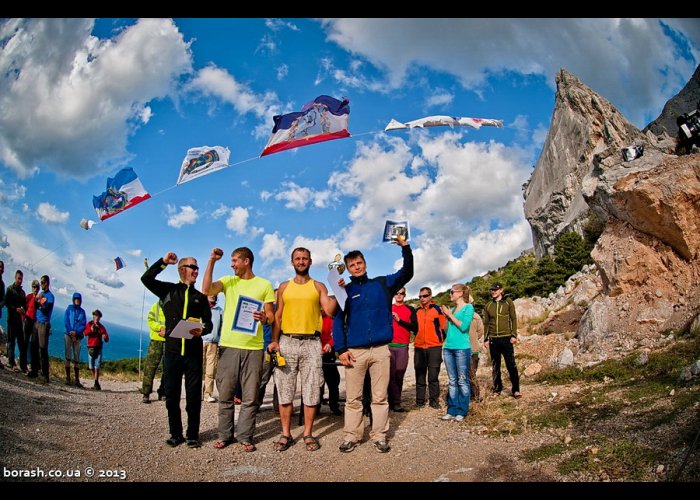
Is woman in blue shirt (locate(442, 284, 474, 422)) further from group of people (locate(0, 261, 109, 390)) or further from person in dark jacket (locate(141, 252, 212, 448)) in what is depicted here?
group of people (locate(0, 261, 109, 390))

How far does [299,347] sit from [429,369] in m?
3.53

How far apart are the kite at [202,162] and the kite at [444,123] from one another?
2.90 m

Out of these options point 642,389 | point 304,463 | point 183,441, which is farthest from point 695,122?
point 183,441

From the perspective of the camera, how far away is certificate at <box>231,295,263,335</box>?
541 centimetres

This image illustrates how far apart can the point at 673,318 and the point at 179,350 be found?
32.9 feet

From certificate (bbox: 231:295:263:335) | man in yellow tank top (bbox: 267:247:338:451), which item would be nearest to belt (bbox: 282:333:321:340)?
man in yellow tank top (bbox: 267:247:338:451)

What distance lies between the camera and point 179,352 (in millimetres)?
5309

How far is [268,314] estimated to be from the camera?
549cm

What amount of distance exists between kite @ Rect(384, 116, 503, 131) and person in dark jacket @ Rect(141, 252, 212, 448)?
439 centimetres

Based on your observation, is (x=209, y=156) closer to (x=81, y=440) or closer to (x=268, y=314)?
(x=268, y=314)

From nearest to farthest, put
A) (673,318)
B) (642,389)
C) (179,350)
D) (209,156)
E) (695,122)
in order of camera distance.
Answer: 1. (179,350)
2. (642,389)
3. (209,156)
4. (673,318)
5. (695,122)

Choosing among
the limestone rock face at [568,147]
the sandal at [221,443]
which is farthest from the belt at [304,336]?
the limestone rock face at [568,147]

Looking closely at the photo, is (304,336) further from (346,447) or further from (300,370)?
(346,447)

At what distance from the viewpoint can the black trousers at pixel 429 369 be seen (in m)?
7.96
